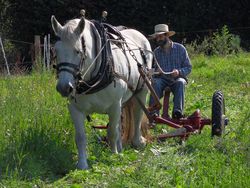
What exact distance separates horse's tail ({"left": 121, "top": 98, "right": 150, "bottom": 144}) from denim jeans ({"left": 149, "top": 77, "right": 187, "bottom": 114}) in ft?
1.72

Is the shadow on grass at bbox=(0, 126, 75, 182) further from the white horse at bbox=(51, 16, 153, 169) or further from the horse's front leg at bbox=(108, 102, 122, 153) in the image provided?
the horse's front leg at bbox=(108, 102, 122, 153)

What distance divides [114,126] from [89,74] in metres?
0.76

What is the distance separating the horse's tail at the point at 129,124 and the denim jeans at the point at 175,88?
1.72 feet

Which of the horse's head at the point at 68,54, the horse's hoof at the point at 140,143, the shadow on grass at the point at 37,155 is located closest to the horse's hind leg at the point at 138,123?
the horse's hoof at the point at 140,143

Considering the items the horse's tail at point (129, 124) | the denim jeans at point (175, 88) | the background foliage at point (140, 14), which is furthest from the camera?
the background foliage at point (140, 14)

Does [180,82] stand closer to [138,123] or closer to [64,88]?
[138,123]

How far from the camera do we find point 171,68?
324 inches

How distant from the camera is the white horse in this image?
5492mm

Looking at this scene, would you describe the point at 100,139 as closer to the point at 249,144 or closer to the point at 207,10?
the point at 249,144

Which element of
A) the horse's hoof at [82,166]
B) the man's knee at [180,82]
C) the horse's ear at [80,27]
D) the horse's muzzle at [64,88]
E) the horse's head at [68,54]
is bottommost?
the horse's hoof at [82,166]

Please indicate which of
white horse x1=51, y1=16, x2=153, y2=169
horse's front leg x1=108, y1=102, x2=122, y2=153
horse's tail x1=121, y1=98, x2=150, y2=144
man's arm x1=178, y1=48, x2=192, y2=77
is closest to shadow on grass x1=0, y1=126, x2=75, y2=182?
white horse x1=51, y1=16, x2=153, y2=169

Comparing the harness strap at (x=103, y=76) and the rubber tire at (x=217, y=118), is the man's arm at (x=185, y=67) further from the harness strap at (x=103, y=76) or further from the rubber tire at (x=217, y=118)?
the harness strap at (x=103, y=76)

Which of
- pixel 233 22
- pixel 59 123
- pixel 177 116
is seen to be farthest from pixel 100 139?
pixel 233 22

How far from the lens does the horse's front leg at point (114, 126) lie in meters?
6.31
